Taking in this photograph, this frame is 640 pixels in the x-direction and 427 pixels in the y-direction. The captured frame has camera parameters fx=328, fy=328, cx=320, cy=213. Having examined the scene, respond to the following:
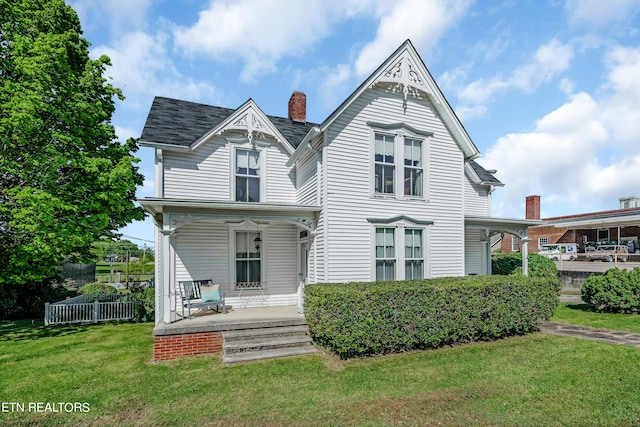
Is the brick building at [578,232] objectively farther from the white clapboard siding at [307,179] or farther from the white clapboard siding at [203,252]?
the white clapboard siding at [203,252]

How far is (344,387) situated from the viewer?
5566mm

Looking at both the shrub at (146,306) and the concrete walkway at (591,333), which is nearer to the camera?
the concrete walkway at (591,333)

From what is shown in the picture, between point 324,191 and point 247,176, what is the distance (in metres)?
3.37

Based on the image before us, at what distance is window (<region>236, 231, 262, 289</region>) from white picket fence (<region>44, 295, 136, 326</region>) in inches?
179

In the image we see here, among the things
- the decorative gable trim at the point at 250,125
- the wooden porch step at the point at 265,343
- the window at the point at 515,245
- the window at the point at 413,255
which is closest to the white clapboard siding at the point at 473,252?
the window at the point at 413,255

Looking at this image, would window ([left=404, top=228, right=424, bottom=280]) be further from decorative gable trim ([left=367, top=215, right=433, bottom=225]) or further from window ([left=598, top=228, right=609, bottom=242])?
window ([left=598, top=228, right=609, bottom=242])

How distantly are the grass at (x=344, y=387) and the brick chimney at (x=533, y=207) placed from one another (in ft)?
80.6

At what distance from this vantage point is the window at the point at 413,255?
10.1m

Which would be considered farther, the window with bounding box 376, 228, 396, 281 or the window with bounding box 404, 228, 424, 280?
the window with bounding box 404, 228, 424, 280

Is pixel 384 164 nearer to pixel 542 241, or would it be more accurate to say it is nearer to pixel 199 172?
pixel 199 172

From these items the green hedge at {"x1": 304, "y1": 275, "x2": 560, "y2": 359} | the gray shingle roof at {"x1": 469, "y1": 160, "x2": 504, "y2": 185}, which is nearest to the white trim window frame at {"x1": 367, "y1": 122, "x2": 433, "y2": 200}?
the green hedge at {"x1": 304, "y1": 275, "x2": 560, "y2": 359}

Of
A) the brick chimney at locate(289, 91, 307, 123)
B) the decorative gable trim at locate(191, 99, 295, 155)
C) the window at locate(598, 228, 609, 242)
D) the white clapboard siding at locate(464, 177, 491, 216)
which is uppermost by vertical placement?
the brick chimney at locate(289, 91, 307, 123)

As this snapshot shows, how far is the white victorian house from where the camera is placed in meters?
9.32

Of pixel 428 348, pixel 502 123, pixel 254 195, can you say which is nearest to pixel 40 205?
pixel 254 195
